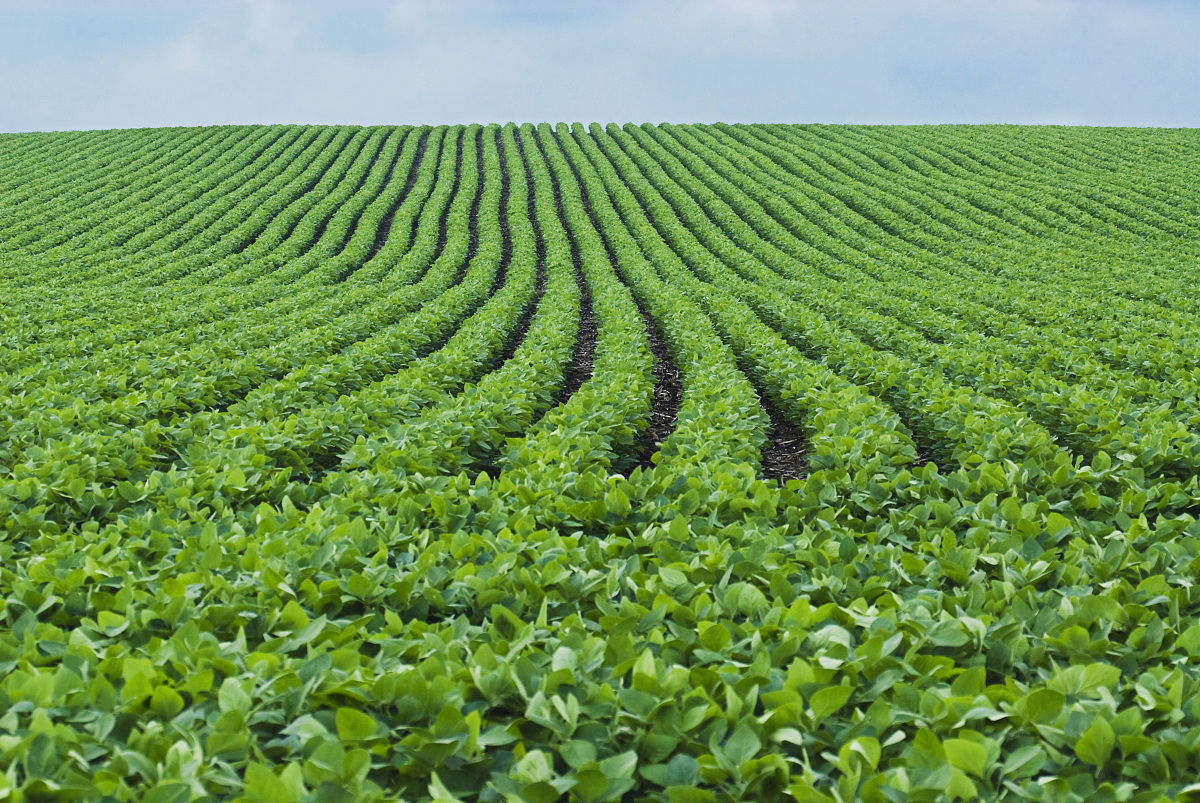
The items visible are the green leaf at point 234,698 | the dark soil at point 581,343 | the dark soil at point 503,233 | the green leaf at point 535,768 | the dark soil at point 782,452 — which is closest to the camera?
the green leaf at point 535,768

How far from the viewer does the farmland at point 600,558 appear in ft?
7.11

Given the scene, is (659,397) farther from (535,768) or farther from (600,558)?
(535,768)

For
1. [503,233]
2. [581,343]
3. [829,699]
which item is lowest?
[581,343]

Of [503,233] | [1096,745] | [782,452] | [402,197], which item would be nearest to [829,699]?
[1096,745]

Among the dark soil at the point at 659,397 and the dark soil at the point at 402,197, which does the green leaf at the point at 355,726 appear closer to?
the dark soil at the point at 659,397

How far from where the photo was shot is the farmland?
2168 millimetres

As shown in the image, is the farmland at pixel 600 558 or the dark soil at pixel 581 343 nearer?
the farmland at pixel 600 558

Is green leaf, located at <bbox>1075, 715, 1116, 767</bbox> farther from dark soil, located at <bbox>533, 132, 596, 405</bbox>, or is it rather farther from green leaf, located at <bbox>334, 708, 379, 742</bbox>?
dark soil, located at <bbox>533, 132, 596, 405</bbox>

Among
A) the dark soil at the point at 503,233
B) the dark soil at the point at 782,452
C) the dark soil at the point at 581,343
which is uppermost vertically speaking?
the dark soil at the point at 503,233

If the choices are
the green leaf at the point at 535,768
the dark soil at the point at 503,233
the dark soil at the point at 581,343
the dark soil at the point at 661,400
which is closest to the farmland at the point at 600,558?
the green leaf at the point at 535,768

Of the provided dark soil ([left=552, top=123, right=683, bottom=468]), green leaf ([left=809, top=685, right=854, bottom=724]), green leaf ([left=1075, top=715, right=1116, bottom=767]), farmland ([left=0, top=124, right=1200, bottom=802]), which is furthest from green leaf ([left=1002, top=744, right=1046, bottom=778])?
dark soil ([left=552, top=123, right=683, bottom=468])

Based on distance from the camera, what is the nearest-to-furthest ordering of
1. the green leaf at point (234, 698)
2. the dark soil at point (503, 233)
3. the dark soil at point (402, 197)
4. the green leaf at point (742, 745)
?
the green leaf at point (742, 745), the green leaf at point (234, 698), the dark soil at point (503, 233), the dark soil at point (402, 197)

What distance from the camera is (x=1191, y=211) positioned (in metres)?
28.5

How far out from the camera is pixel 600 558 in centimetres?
366
